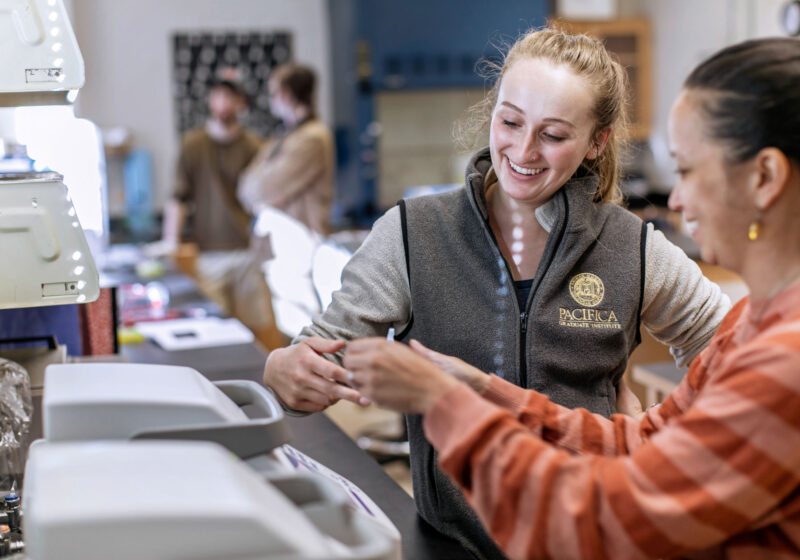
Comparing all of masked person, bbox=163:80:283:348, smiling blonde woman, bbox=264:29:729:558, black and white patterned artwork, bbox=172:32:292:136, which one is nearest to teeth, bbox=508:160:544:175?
smiling blonde woman, bbox=264:29:729:558

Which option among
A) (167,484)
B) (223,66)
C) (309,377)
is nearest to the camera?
(167,484)

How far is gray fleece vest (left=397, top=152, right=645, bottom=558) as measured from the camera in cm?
137

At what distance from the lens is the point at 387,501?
147 centimetres

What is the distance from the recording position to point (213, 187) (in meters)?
5.13

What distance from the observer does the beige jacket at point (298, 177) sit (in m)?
4.41

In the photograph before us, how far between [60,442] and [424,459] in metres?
0.62

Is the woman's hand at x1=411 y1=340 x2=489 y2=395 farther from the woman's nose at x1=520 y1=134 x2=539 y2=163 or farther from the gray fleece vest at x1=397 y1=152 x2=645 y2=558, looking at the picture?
the woman's nose at x1=520 y1=134 x2=539 y2=163

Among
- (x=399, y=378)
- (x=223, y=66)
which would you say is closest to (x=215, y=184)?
(x=223, y=66)

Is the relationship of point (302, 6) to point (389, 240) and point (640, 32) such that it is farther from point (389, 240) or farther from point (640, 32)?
point (389, 240)

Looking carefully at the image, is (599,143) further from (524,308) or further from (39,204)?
(39,204)

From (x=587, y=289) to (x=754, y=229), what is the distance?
495 millimetres

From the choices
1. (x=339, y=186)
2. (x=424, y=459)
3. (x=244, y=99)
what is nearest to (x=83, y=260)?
(x=424, y=459)

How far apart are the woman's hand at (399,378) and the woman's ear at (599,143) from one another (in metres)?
0.66

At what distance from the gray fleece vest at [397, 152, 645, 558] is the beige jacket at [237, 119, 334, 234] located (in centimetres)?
303
